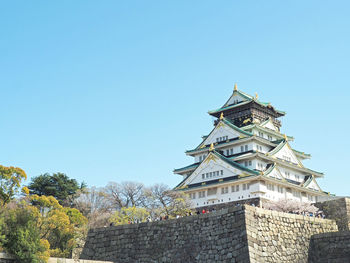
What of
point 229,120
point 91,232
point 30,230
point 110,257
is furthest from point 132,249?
point 229,120

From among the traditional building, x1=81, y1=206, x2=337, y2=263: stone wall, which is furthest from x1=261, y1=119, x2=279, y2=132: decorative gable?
x1=81, y1=206, x2=337, y2=263: stone wall

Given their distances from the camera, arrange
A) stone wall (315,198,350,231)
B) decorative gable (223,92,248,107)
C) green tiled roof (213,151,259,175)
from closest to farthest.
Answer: stone wall (315,198,350,231) → green tiled roof (213,151,259,175) → decorative gable (223,92,248,107)

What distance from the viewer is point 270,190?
4338 cm

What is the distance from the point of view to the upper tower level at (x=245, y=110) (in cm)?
5197

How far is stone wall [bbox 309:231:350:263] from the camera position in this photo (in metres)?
19.8

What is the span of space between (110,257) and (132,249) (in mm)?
1436

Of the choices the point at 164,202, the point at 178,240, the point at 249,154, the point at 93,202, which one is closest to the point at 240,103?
the point at 249,154

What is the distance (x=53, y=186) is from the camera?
49438 millimetres

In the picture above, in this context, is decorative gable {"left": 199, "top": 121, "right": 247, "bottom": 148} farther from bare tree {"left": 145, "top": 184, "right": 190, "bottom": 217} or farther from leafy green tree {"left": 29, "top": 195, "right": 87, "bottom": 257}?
leafy green tree {"left": 29, "top": 195, "right": 87, "bottom": 257}

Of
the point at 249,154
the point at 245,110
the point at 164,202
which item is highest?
the point at 245,110

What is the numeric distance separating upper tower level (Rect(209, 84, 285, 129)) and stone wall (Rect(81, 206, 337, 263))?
95.6 feet

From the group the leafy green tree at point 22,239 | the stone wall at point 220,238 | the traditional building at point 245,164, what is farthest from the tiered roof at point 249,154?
the leafy green tree at point 22,239

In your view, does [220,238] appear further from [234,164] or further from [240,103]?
[240,103]

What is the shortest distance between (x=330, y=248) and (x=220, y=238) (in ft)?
16.9
